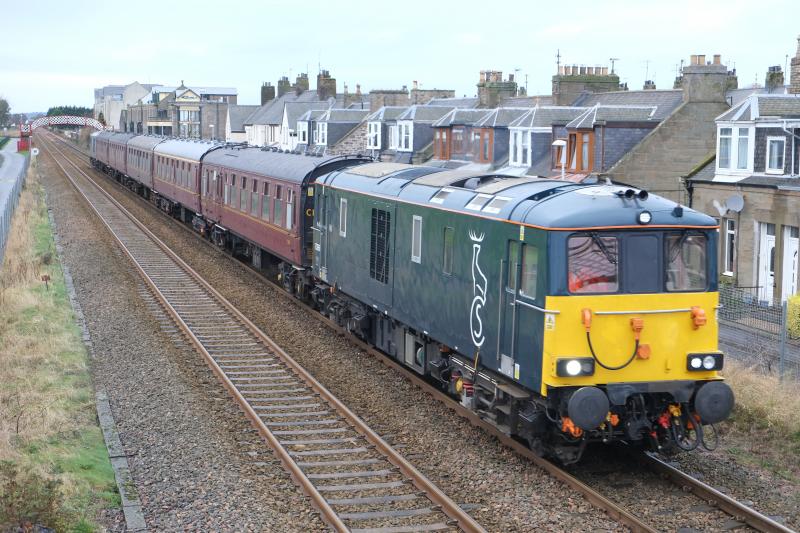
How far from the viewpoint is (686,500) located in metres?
10.3

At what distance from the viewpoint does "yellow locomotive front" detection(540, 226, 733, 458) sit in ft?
33.9

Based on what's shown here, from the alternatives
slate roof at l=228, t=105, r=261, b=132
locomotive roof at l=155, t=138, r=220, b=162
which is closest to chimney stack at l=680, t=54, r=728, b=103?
locomotive roof at l=155, t=138, r=220, b=162

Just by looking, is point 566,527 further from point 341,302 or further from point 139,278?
point 139,278

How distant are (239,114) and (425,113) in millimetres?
40637

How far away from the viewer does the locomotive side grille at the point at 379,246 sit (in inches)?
629

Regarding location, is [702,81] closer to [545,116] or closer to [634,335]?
[545,116]

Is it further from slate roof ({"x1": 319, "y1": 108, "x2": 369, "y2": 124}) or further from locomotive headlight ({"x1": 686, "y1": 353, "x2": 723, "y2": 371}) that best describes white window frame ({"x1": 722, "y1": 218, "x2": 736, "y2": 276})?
slate roof ({"x1": 319, "y1": 108, "x2": 369, "y2": 124})

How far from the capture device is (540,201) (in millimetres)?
11133

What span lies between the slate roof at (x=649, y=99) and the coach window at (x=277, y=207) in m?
14.5

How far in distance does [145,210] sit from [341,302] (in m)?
29.4

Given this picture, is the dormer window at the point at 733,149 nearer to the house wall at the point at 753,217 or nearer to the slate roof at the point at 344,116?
the house wall at the point at 753,217

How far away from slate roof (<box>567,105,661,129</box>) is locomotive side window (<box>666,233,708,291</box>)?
72.3 ft

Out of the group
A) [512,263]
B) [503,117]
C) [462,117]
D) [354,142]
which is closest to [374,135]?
[354,142]

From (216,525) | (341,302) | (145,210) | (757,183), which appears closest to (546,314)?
(216,525)
